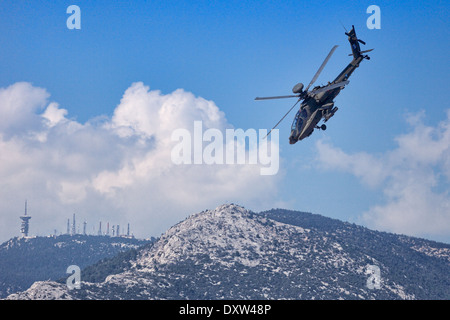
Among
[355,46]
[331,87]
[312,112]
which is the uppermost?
[355,46]

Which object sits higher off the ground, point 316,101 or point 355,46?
point 355,46

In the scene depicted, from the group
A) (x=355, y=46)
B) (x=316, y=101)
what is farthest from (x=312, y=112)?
(x=355, y=46)

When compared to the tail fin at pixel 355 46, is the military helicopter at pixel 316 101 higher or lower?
lower

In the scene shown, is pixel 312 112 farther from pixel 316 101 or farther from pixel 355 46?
pixel 355 46

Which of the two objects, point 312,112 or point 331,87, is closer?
point 331,87
